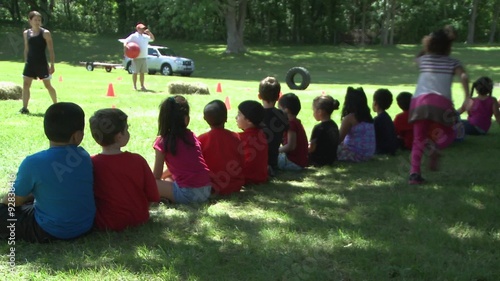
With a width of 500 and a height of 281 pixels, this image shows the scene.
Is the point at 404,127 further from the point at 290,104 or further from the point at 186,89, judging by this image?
the point at 186,89

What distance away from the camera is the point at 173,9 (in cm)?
3266

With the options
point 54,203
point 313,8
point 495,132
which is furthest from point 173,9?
point 54,203

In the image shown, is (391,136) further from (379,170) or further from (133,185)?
(133,185)

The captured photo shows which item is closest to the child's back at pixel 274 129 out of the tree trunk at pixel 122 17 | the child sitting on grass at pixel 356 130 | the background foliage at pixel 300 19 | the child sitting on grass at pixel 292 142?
the child sitting on grass at pixel 292 142

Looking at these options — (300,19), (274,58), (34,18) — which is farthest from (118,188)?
(300,19)

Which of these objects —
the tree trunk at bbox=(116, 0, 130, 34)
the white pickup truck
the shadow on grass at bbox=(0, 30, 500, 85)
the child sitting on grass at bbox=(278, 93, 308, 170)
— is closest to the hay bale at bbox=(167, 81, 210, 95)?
the child sitting on grass at bbox=(278, 93, 308, 170)

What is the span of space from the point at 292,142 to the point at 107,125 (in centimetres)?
274

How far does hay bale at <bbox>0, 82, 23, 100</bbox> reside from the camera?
35.2 feet

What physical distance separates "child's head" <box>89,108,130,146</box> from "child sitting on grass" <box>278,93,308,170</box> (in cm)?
257

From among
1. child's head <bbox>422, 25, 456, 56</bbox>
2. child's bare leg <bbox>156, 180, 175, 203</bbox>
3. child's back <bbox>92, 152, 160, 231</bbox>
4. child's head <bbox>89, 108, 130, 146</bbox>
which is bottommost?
child's bare leg <bbox>156, 180, 175, 203</bbox>

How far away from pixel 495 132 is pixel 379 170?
3850 millimetres

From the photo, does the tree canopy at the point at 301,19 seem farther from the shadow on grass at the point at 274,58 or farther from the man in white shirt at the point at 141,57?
the man in white shirt at the point at 141,57

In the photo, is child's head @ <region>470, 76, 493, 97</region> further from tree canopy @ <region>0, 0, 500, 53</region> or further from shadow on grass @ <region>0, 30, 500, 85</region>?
tree canopy @ <region>0, 0, 500, 53</region>

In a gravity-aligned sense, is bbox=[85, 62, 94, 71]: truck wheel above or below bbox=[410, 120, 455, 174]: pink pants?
below
